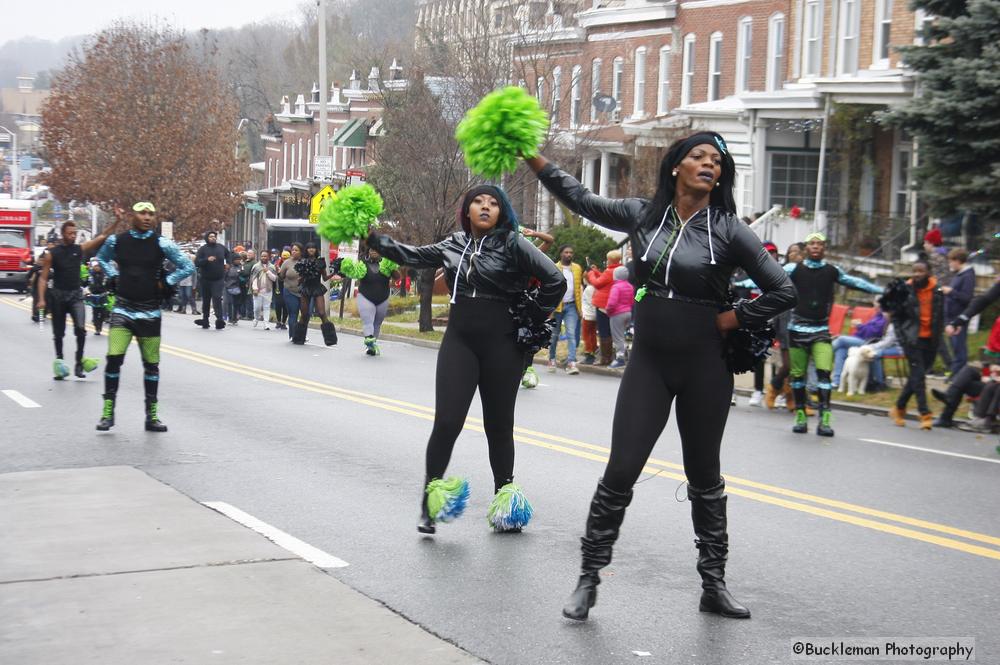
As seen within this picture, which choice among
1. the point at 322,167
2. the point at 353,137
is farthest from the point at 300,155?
the point at 322,167

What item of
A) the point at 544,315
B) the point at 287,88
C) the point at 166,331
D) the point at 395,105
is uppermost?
the point at 287,88

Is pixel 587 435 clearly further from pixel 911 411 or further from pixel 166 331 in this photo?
pixel 166 331

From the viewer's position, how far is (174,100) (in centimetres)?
6469

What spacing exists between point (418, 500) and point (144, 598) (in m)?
3.03

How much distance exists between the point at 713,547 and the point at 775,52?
1199 inches

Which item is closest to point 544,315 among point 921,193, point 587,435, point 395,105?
point 587,435

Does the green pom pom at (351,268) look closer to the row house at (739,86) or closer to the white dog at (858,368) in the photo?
the white dog at (858,368)

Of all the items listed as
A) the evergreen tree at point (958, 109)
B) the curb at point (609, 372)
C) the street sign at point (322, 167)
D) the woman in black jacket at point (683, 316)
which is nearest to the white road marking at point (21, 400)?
the curb at point (609, 372)

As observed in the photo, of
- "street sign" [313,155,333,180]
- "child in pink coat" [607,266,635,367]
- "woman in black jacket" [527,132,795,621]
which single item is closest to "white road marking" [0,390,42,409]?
"child in pink coat" [607,266,635,367]

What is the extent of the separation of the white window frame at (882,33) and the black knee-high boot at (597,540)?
85.2 feet

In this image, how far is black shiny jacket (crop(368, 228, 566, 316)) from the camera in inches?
309

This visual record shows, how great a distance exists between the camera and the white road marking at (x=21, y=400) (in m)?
14.5

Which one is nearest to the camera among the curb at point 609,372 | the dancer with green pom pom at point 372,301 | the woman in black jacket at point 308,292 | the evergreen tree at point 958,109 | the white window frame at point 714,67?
the curb at point 609,372

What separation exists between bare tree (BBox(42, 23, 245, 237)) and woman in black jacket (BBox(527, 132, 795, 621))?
59642 mm
